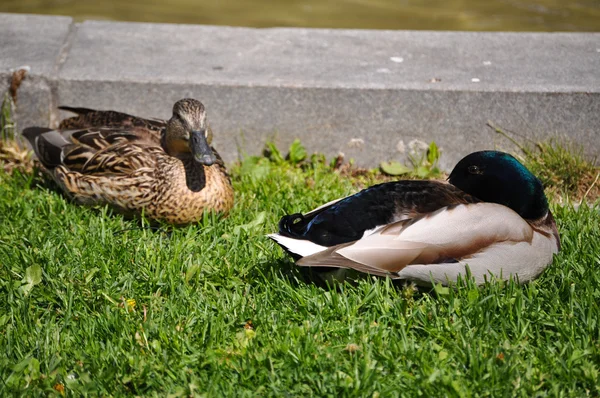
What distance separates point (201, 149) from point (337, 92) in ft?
3.65

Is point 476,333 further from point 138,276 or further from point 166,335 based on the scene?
point 138,276

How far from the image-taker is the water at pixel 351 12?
7590 millimetres

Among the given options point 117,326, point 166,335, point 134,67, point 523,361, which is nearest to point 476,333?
point 523,361

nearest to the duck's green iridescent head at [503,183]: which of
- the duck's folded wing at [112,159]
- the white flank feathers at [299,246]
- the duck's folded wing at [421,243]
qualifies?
the duck's folded wing at [421,243]

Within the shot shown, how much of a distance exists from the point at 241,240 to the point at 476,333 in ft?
4.65

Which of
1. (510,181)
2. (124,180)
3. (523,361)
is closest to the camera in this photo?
(523,361)

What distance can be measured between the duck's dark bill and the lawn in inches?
14.8

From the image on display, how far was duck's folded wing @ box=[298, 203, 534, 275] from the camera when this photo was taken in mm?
3357

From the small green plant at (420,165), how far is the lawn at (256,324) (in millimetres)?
1074

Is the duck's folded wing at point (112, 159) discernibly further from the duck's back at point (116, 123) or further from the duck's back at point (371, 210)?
A: the duck's back at point (371, 210)

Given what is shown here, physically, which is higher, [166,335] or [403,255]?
[403,255]

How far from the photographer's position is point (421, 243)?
336 cm

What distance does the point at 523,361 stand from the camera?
10.1 feet

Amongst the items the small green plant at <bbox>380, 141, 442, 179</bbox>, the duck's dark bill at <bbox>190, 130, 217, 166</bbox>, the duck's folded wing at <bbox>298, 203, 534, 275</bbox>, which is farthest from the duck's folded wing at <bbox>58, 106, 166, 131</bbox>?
the duck's folded wing at <bbox>298, 203, 534, 275</bbox>
